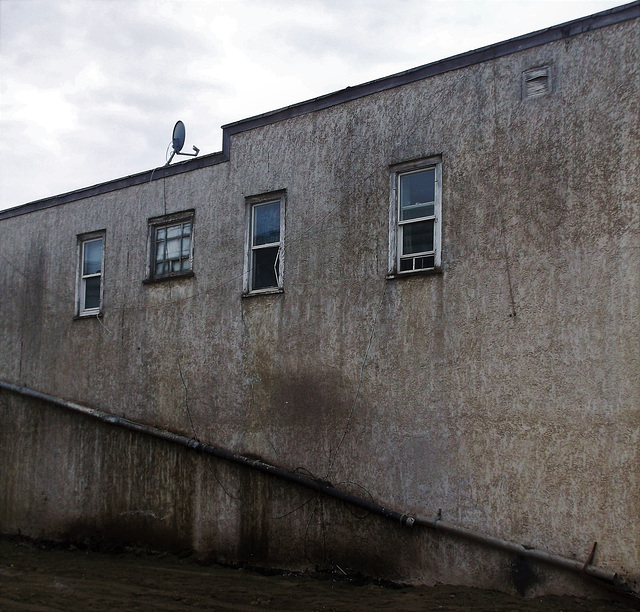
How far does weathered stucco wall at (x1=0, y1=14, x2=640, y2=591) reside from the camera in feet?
27.4

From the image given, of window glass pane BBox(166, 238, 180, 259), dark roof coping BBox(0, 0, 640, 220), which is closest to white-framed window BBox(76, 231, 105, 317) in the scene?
dark roof coping BBox(0, 0, 640, 220)

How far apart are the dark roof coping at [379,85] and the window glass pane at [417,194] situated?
49.5 inches

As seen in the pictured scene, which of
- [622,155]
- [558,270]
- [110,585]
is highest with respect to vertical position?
[622,155]

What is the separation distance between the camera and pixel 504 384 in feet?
29.0

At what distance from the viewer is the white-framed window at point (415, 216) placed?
9.71 meters

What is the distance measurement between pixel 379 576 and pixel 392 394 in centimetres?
227

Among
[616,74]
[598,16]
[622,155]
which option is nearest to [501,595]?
[622,155]

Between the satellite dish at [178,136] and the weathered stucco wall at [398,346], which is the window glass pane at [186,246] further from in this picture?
the satellite dish at [178,136]

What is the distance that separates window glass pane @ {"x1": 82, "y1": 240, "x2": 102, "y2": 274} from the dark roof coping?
947 mm

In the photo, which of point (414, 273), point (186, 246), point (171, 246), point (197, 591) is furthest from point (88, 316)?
point (414, 273)

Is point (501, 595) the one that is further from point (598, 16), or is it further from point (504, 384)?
point (598, 16)

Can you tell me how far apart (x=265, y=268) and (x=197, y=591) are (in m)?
4.64

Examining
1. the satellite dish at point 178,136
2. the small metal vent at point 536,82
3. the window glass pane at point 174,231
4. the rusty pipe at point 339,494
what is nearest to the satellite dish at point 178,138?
the satellite dish at point 178,136

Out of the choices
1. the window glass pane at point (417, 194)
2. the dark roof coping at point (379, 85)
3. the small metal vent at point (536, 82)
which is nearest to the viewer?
the dark roof coping at point (379, 85)
